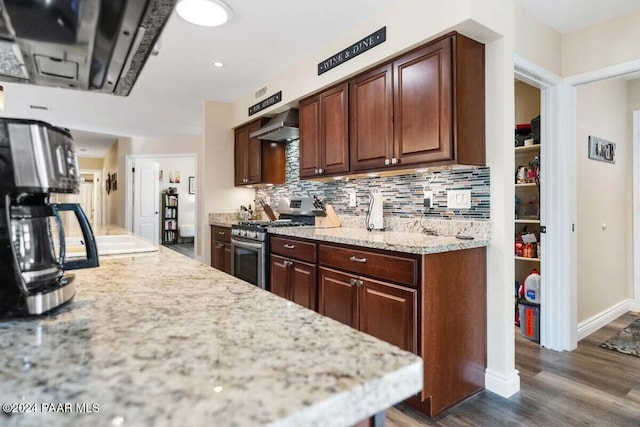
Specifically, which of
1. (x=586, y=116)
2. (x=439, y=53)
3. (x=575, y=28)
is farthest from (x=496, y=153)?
(x=586, y=116)

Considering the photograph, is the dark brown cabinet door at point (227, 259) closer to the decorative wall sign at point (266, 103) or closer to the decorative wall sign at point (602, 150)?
the decorative wall sign at point (266, 103)

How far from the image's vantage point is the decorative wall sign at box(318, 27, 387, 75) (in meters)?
2.43

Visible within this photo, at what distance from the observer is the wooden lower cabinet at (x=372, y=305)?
1839mm

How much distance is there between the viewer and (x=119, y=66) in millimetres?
805

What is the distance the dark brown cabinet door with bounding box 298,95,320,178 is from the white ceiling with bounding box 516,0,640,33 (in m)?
1.60

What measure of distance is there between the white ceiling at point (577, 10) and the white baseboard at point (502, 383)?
7.29 feet

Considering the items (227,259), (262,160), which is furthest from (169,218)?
(262,160)

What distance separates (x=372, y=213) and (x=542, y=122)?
59.2 inches

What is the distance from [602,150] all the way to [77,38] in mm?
3998

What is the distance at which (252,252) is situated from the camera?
126 inches

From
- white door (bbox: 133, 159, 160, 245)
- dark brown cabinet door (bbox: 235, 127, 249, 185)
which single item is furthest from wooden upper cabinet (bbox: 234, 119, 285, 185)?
white door (bbox: 133, 159, 160, 245)

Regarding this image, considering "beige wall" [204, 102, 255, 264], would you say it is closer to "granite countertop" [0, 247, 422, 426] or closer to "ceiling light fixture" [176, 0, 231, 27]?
"ceiling light fixture" [176, 0, 231, 27]

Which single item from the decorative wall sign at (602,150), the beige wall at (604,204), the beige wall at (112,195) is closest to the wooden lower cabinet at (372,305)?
the beige wall at (604,204)

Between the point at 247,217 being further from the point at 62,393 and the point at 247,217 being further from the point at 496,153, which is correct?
the point at 62,393
